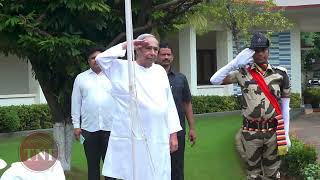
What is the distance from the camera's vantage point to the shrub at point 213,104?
1945 cm

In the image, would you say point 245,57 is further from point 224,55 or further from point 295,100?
point 224,55

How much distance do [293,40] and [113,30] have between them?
15949mm

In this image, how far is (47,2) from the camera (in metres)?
6.61

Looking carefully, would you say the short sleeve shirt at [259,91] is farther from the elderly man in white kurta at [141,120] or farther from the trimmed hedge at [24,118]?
the trimmed hedge at [24,118]

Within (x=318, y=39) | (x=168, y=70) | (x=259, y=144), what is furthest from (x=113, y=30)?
(x=318, y=39)

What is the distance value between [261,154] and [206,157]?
4374 millimetres

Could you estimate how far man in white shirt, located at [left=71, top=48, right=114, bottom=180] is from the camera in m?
6.11

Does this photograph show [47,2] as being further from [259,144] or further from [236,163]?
[236,163]

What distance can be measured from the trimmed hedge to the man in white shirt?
8.44 m

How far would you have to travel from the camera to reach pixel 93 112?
20.1ft

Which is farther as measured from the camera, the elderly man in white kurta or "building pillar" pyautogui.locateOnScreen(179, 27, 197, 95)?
"building pillar" pyautogui.locateOnScreen(179, 27, 197, 95)
